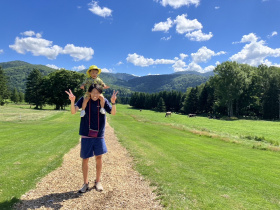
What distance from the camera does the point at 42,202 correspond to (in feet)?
17.2

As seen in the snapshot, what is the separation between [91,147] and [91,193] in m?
1.41

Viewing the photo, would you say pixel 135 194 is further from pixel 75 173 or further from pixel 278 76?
pixel 278 76

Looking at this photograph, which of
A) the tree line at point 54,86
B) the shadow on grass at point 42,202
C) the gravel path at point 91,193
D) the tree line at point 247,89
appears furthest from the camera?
the tree line at point 247,89

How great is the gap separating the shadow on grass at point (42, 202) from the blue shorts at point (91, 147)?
122 cm

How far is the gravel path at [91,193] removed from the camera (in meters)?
5.19

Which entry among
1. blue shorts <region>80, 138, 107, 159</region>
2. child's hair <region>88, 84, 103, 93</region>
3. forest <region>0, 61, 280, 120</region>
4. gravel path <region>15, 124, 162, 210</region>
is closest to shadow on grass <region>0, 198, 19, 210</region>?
gravel path <region>15, 124, 162, 210</region>

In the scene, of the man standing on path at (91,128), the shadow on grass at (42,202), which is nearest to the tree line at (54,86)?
the man standing on path at (91,128)

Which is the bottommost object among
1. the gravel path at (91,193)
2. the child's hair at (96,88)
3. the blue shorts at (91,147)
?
the gravel path at (91,193)

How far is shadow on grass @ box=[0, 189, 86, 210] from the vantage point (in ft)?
16.1

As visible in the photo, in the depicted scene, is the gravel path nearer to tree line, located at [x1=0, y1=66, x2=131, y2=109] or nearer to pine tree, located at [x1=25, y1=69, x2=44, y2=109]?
tree line, located at [x1=0, y1=66, x2=131, y2=109]

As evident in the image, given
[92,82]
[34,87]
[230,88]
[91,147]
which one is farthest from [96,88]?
[34,87]

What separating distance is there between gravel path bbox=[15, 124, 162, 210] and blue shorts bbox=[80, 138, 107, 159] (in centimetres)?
120

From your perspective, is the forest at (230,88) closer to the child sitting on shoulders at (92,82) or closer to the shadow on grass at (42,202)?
the child sitting on shoulders at (92,82)

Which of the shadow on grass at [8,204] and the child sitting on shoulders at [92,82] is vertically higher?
the child sitting on shoulders at [92,82]
